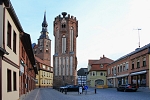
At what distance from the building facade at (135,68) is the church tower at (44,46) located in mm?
59215

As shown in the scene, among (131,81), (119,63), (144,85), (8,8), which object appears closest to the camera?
(8,8)

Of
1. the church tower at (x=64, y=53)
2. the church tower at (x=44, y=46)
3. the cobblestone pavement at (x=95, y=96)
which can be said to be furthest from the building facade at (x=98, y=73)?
the cobblestone pavement at (x=95, y=96)

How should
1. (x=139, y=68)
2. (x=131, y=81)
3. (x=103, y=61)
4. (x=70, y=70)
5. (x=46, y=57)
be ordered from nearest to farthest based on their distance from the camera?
(x=139, y=68) < (x=131, y=81) < (x=70, y=70) < (x=103, y=61) < (x=46, y=57)

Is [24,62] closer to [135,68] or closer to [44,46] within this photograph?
[135,68]

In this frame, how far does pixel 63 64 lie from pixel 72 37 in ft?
29.6

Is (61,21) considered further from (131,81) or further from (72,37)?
(131,81)

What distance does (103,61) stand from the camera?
7938cm

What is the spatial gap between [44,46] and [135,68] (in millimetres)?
75382

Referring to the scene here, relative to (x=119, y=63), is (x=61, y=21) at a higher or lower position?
higher

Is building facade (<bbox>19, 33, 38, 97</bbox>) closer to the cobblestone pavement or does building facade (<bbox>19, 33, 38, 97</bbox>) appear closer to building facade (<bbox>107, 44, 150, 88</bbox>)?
the cobblestone pavement

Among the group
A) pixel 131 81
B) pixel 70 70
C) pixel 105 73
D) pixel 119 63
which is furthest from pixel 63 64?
pixel 131 81

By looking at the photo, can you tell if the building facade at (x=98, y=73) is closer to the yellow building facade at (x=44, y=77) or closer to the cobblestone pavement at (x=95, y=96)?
the yellow building facade at (x=44, y=77)

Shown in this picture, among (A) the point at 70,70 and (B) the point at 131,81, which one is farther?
(A) the point at 70,70

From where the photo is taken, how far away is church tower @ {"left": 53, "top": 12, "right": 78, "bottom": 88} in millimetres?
73062
